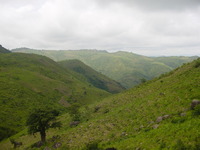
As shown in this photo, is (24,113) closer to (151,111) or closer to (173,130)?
(151,111)

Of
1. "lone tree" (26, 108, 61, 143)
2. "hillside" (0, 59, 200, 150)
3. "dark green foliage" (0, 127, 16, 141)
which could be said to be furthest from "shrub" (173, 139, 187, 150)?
"dark green foliage" (0, 127, 16, 141)

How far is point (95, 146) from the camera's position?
72.2 ft

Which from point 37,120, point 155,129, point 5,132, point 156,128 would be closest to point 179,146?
point 155,129

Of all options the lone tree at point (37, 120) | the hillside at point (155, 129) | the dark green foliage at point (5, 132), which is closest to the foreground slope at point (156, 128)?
the hillside at point (155, 129)

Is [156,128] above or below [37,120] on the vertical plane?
above

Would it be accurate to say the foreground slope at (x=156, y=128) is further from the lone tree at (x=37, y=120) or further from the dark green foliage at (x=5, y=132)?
the dark green foliage at (x=5, y=132)

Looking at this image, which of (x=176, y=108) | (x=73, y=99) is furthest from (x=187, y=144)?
(x=73, y=99)

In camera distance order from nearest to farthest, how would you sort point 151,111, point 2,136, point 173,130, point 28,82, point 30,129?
point 173,130 → point 151,111 → point 30,129 → point 2,136 → point 28,82

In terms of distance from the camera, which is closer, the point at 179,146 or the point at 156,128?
the point at 179,146

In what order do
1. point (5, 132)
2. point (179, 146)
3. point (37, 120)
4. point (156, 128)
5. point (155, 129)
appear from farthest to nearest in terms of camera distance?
point (5, 132) < point (37, 120) < point (156, 128) < point (155, 129) < point (179, 146)

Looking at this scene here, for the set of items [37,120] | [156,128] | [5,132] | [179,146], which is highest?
[179,146]

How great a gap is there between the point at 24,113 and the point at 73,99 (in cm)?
6569

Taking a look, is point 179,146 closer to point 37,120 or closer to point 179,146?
point 179,146

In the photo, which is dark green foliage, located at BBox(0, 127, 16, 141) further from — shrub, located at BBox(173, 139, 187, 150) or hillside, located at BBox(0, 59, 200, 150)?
shrub, located at BBox(173, 139, 187, 150)
